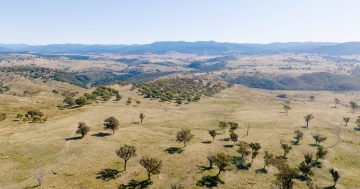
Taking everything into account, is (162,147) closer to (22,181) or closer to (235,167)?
(235,167)

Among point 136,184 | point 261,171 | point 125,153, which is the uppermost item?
point 125,153

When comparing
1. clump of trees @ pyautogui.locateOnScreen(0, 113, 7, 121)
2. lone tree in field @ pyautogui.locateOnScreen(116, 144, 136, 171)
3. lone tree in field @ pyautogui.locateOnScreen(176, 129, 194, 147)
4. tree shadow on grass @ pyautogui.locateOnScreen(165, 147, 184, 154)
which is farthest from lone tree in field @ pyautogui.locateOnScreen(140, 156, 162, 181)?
clump of trees @ pyautogui.locateOnScreen(0, 113, 7, 121)

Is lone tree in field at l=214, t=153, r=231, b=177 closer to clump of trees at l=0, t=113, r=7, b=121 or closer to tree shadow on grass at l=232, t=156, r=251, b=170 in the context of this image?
tree shadow on grass at l=232, t=156, r=251, b=170

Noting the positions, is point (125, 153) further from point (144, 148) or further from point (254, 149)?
point (254, 149)

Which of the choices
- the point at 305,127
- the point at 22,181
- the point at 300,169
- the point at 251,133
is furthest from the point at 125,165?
the point at 305,127

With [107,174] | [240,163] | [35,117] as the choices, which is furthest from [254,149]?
[35,117]

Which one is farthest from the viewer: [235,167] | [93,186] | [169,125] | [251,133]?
[169,125]

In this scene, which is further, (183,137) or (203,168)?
(183,137)
